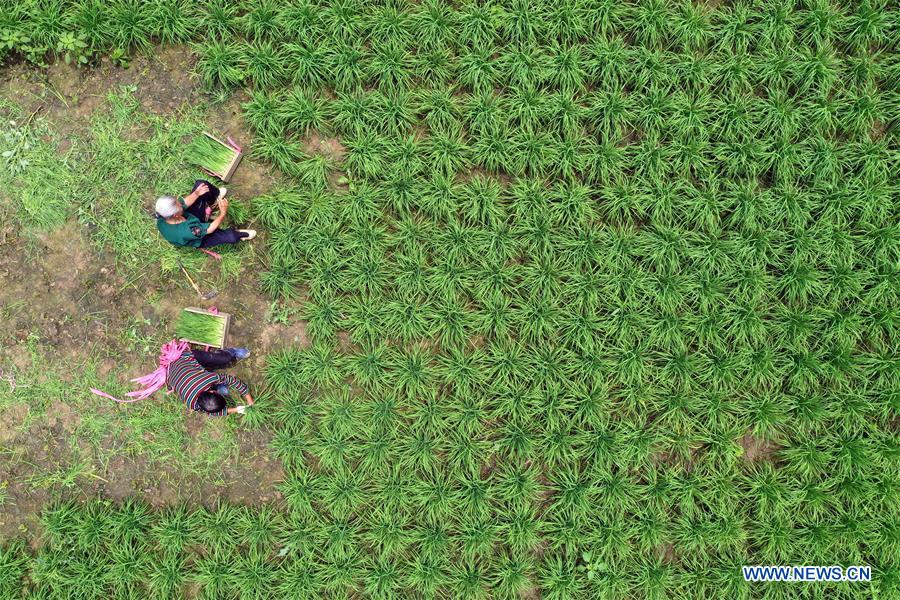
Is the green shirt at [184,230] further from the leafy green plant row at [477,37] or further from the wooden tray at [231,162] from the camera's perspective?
the leafy green plant row at [477,37]

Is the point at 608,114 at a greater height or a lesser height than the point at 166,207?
greater

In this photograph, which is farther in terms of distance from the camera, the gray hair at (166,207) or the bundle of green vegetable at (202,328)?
the bundle of green vegetable at (202,328)

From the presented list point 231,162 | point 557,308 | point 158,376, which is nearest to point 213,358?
point 158,376

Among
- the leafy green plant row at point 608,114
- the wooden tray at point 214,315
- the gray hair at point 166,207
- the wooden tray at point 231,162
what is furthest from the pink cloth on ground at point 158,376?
the leafy green plant row at point 608,114

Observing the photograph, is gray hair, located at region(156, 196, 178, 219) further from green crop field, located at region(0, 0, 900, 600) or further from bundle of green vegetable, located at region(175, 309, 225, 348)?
bundle of green vegetable, located at region(175, 309, 225, 348)

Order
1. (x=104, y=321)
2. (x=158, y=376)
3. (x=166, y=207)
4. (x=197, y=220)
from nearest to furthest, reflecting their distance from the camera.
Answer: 1. (x=166, y=207)
2. (x=197, y=220)
3. (x=158, y=376)
4. (x=104, y=321)

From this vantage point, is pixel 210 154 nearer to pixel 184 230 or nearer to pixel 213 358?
pixel 184 230
